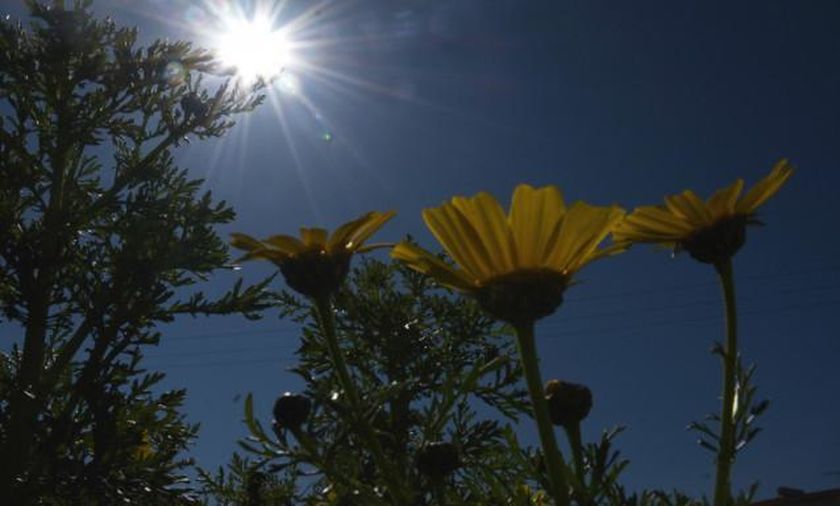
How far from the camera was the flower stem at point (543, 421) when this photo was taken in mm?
662

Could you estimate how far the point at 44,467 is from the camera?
4.75m

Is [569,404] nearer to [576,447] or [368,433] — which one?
[576,447]

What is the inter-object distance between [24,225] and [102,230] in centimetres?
63

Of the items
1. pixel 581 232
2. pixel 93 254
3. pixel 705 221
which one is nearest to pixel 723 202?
pixel 705 221

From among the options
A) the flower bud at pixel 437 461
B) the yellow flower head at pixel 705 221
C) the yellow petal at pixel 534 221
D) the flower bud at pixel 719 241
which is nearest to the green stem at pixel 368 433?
the flower bud at pixel 437 461

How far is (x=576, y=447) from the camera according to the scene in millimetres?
883

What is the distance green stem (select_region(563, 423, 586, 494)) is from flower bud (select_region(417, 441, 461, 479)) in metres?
0.15

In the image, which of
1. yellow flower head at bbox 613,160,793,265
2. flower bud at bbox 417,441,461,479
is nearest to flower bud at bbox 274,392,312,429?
flower bud at bbox 417,441,461,479

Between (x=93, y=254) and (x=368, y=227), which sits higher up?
(x=93, y=254)

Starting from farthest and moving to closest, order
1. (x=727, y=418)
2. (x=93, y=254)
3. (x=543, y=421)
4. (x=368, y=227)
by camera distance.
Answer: (x=93, y=254) → (x=368, y=227) → (x=727, y=418) → (x=543, y=421)

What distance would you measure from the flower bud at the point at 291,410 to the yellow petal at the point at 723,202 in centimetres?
59

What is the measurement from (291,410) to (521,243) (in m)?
0.34

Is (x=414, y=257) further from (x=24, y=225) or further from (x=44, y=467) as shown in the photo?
(x=24, y=225)

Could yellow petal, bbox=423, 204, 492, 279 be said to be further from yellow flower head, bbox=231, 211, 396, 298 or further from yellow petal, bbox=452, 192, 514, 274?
yellow flower head, bbox=231, 211, 396, 298
